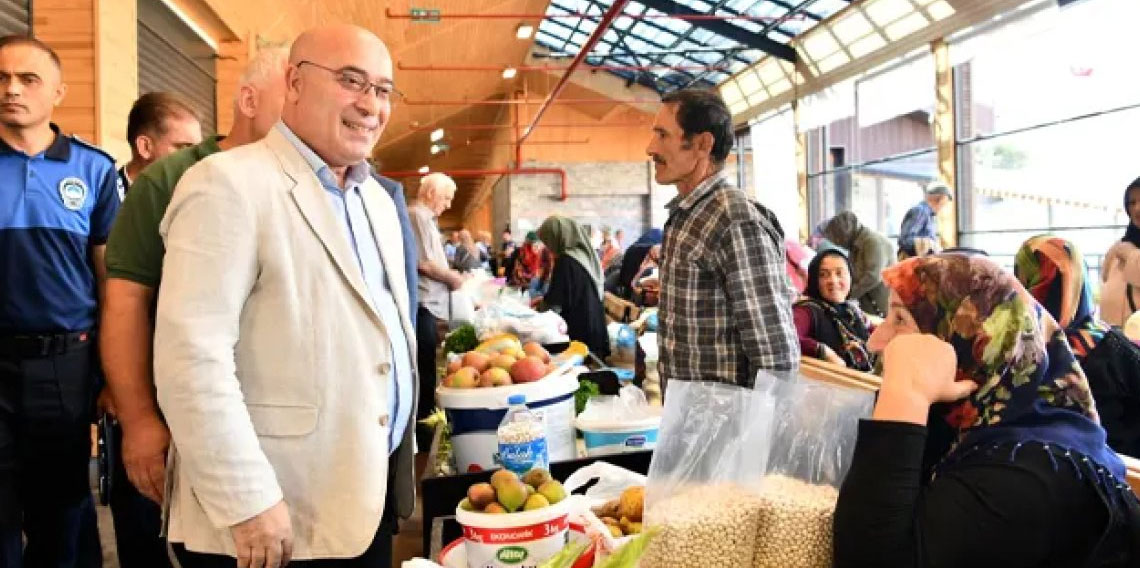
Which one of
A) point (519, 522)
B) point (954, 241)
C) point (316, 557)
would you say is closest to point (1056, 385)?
point (519, 522)

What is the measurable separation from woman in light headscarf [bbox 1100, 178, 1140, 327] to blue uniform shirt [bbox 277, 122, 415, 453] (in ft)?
14.8

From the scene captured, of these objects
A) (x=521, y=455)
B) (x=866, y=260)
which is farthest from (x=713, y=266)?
(x=866, y=260)

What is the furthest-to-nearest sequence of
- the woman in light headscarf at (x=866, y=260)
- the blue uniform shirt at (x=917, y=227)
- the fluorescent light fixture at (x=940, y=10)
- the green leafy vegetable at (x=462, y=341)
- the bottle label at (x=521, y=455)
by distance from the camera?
the fluorescent light fixture at (x=940, y=10), the blue uniform shirt at (x=917, y=227), the woman in light headscarf at (x=866, y=260), the green leafy vegetable at (x=462, y=341), the bottle label at (x=521, y=455)

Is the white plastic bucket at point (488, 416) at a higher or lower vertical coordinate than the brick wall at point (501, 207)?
lower

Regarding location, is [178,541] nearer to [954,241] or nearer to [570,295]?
[570,295]

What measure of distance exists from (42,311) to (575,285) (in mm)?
3715

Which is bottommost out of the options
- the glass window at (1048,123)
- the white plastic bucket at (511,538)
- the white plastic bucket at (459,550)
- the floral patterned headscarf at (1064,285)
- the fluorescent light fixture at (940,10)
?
the white plastic bucket at (459,550)

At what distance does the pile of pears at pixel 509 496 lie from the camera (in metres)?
1.55

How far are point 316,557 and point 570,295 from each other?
166 inches

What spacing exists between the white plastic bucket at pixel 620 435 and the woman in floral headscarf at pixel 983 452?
1017 millimetres

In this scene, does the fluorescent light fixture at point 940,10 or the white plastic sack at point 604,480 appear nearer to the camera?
the white plastic sack at point 604,480

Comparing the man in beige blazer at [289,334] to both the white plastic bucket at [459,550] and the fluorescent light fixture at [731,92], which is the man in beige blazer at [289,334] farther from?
the fluorescent light fixture at [731,92]

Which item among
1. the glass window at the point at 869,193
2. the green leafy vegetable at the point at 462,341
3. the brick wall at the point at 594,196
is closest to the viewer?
the green leafy vegetable at the point at 462,341

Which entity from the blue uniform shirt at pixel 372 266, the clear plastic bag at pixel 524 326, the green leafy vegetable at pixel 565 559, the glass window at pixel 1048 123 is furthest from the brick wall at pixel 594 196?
the green leafy vegetable at pixel 565 559
